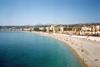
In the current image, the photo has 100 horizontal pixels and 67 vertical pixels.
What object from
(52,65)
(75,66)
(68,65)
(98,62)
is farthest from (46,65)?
(98,62)

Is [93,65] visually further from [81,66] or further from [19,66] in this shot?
[19,66]

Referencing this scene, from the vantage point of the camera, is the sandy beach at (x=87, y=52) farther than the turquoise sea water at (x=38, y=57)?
No

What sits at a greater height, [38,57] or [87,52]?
[87,52]

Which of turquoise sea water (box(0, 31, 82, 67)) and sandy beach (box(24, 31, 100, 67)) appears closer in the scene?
sandy beach (box(24, 31, 100, 67))

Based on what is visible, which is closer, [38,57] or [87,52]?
[38,57]

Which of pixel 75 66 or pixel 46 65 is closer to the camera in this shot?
pixel 75 66

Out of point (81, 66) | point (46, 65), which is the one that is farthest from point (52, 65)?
point (81, 66)

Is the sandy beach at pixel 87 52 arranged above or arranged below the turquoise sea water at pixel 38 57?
above

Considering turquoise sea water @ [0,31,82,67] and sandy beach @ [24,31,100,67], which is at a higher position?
sandy beach @ [24,31,100,67]

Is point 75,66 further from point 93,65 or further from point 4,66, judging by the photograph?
point 4,66
